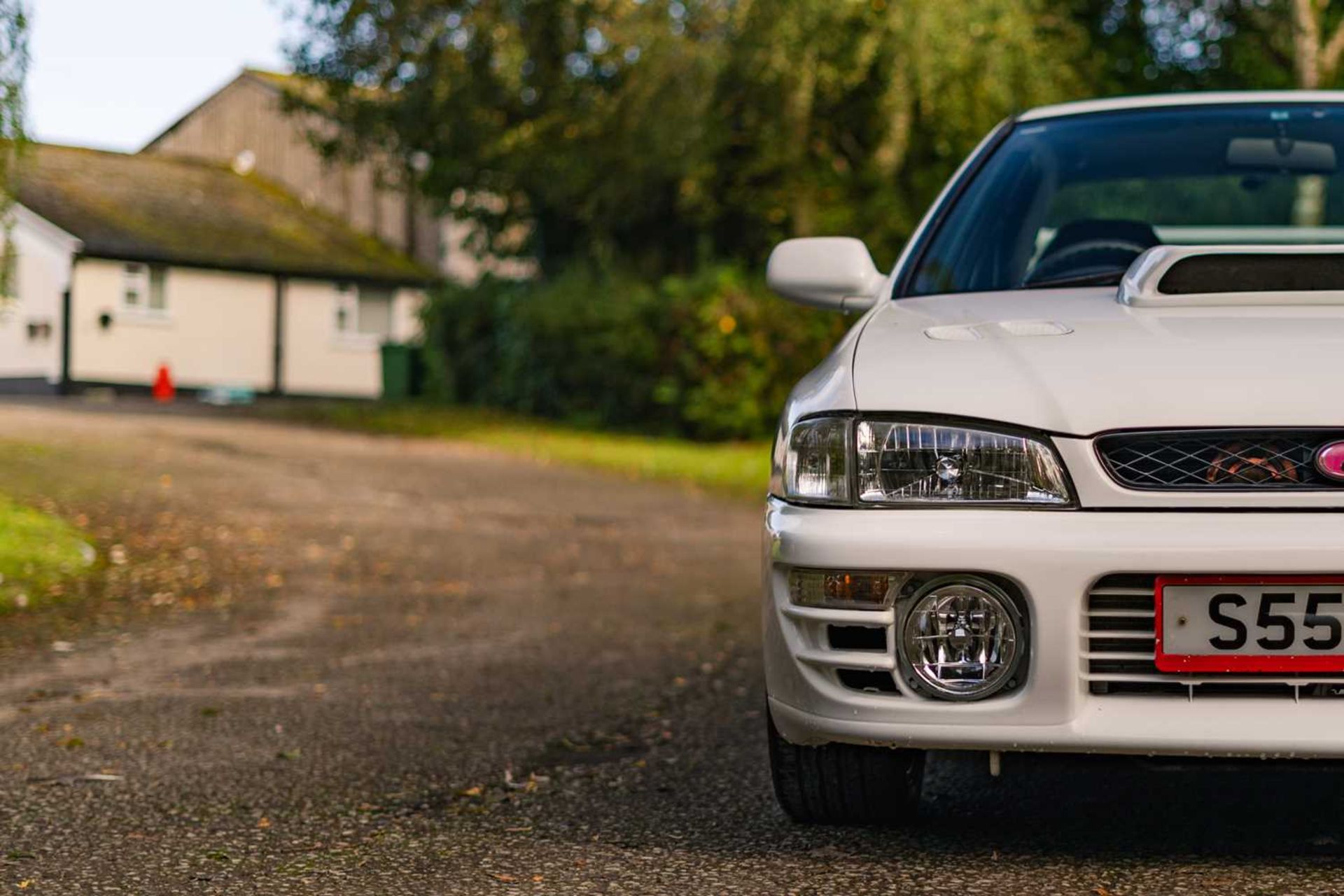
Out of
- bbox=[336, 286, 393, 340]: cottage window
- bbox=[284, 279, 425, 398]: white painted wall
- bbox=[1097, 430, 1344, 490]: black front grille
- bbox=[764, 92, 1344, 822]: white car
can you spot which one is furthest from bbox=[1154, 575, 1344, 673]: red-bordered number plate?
bbox=[336, 286, 393, 340]: cottage window

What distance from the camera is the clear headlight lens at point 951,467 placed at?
3113 mm

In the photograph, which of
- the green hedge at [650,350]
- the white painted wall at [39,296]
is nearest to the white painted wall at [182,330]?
the white painted wall at [39,296]

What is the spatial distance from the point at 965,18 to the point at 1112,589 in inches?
588

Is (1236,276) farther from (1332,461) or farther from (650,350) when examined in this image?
(650,350)

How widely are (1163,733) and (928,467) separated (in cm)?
63

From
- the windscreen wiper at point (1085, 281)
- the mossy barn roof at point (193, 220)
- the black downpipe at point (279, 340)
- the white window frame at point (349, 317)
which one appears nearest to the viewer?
the windscreen wiper at point (1085, 281)

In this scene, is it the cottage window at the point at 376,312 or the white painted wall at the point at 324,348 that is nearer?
the white painted wall at the point at 324,348

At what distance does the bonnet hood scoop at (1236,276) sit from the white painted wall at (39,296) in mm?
31702

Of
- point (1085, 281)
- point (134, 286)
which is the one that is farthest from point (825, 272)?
point (134, 286)

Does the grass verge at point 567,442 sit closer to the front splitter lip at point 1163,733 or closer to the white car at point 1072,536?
the white car at point 1072,536

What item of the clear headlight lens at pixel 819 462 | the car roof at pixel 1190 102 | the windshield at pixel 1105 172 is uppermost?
the car roof at pixel 1190 102

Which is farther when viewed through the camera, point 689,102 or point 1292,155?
point 689,102

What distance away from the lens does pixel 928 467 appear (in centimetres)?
318

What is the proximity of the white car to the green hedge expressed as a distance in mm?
13831
